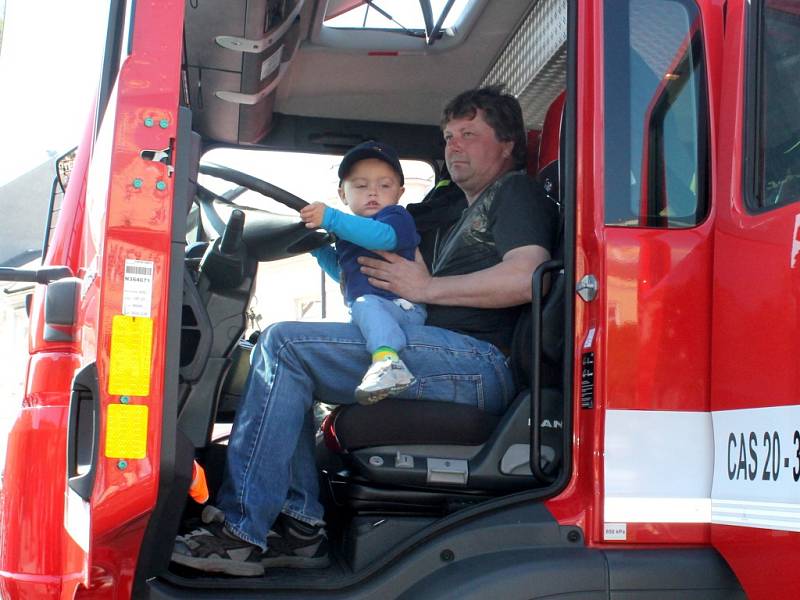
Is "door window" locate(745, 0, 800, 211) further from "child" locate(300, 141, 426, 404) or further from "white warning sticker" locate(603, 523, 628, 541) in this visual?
"child" locate(300, 141, 426, 404)

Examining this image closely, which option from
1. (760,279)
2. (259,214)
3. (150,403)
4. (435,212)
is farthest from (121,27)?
(760,279)

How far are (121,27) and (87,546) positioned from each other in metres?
1.22

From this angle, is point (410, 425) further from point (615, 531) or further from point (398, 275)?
point (615, 531)

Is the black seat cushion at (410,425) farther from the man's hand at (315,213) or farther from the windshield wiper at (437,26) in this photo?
the windshield wiper at (437,26)

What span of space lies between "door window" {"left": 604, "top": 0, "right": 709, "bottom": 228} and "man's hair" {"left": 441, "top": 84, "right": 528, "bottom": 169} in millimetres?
725

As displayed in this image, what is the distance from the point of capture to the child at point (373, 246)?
2.35m

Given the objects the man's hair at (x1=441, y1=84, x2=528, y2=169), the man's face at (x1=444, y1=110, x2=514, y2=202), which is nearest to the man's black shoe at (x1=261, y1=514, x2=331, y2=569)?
the man's face at (x1=444, y1=110, x2=514, y2=202)

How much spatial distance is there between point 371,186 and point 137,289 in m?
1.03

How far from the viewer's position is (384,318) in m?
2.47

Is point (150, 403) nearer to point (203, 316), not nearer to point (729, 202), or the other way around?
point (203, 316)

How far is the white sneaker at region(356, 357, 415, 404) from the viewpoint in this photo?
229 centimetres

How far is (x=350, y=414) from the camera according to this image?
8.07ft

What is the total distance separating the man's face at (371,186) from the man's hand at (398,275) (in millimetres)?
172

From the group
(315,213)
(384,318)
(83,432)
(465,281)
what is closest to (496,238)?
(465,281)
